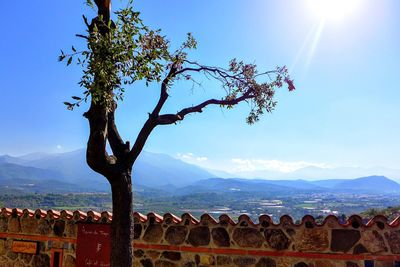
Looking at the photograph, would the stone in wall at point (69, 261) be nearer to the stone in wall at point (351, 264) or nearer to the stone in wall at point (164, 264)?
the stone in wall at point (164, 264)

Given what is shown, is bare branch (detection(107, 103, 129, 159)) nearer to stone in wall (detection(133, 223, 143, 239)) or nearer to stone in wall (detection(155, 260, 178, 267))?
stone in wall (detection(133, 223, 143, 239))

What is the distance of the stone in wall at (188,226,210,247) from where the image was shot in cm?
789

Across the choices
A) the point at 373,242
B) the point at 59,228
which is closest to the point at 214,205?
the point at 59,228

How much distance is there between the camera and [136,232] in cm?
841

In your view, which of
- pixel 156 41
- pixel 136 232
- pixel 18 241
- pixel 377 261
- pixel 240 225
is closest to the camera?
pixel 156 41

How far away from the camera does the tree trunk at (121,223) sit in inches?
229

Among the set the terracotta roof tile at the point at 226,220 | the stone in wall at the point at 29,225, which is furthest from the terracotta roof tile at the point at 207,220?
the stone in wall at the point at 29,225

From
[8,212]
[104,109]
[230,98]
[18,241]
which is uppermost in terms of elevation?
[230,98]

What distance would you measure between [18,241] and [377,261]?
710cm

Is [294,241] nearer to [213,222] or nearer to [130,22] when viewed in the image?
[213,222]

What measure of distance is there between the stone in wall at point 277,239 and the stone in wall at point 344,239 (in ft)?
2.44

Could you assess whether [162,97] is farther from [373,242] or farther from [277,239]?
[373,242]

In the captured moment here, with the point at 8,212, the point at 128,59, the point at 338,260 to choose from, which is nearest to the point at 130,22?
the point at 128,59

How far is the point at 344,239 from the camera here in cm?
710
